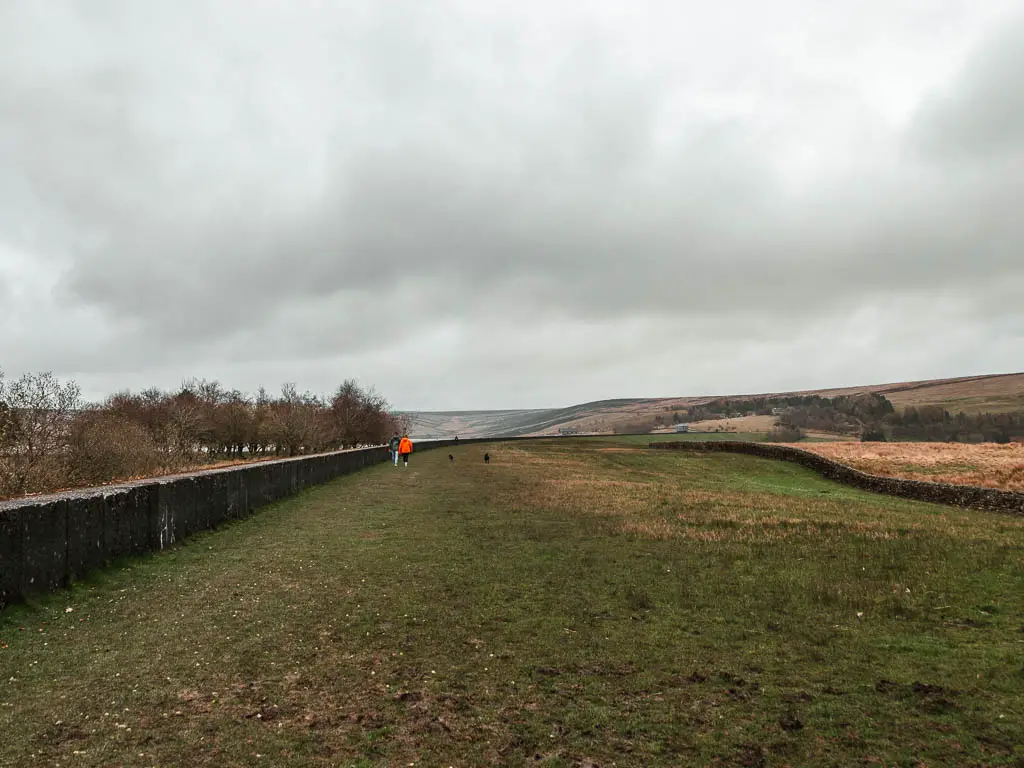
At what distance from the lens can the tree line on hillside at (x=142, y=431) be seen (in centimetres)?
2306

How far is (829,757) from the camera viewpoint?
395cm

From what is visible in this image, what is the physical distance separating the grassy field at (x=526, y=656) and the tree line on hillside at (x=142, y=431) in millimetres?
16798

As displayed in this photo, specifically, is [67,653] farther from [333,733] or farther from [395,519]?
[395,519]

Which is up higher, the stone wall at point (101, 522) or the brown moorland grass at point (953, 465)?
the stone wall at point (101, 522)

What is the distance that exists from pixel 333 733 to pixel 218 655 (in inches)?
83.4

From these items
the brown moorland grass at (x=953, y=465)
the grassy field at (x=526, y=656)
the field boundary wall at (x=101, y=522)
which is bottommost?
the brown moorland grass at (x=953, y=465)

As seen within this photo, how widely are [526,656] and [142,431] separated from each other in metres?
41.2

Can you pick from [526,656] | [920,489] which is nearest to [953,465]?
[920,489]

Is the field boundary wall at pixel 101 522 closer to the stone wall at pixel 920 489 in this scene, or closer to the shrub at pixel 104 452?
the shrub at pixel 104 452

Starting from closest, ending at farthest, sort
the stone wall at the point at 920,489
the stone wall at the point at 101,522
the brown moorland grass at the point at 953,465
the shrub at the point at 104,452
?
the stone wall at the point at 101,522, the stone wall at the point at 920,489, the brown moorland grass at the point at 953,465, the shrub at the point at 104,452

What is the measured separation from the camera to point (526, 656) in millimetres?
5789

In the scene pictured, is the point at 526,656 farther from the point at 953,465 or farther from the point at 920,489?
the point at 953,465

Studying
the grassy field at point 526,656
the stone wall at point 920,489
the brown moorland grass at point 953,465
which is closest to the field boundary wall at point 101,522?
the grassy field at point 526,656

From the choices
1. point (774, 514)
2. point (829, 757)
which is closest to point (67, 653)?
point (829, 757)
